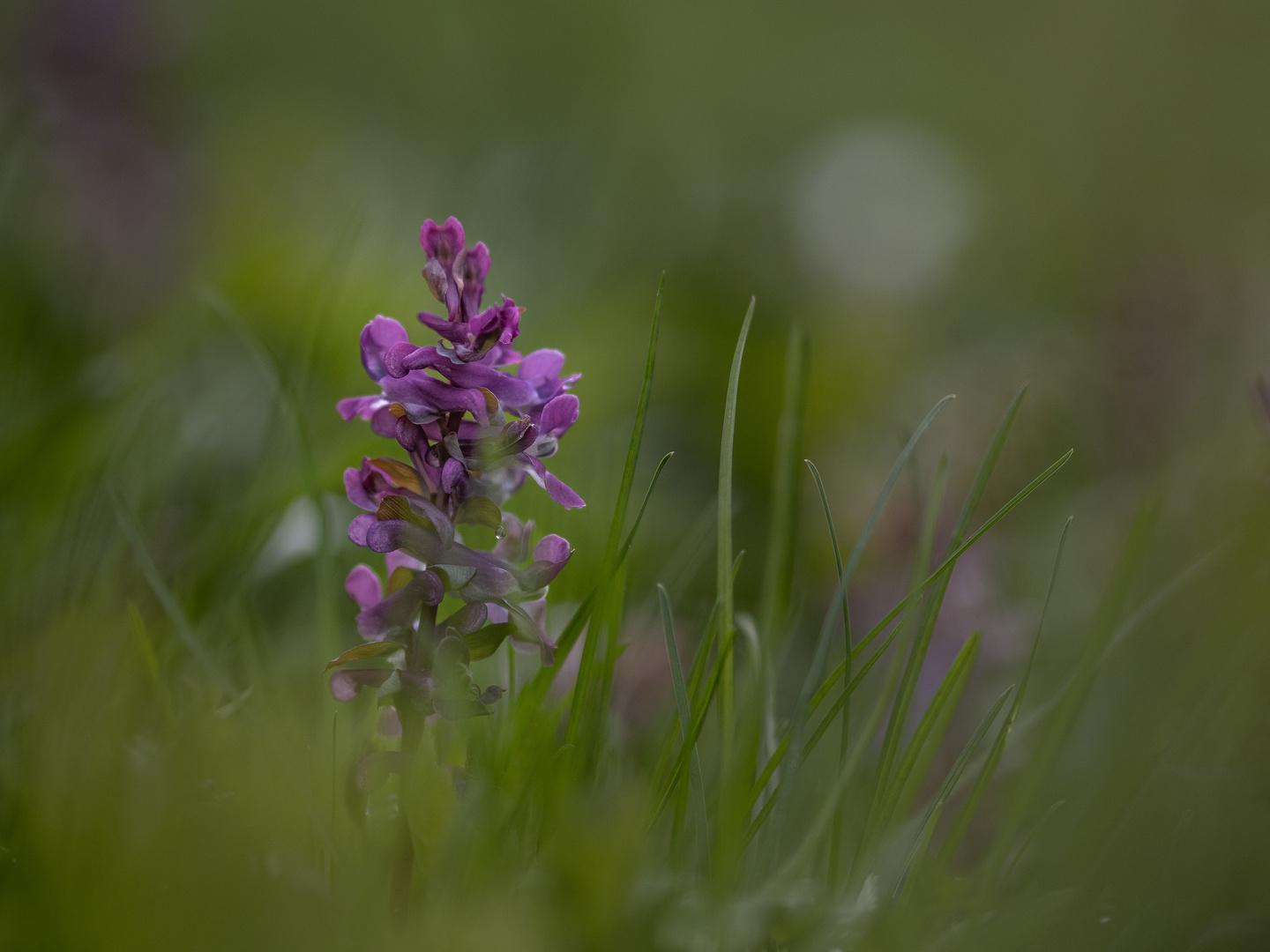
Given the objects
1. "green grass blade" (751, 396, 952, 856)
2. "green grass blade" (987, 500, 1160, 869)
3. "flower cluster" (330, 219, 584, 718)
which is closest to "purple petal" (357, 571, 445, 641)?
"flower cluster" (330, 219, 584, 718)

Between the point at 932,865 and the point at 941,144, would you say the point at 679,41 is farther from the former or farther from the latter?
the point at 932,865

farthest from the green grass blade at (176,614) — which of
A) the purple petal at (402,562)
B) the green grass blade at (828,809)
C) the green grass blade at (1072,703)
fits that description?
the green grass blade at (1072,703)

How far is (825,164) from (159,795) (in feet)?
11.6

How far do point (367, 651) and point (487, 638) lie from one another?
65mm

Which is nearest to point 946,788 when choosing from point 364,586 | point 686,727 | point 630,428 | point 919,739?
point 919,739

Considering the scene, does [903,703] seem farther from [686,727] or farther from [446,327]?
[446,327]

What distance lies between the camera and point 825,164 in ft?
11.9

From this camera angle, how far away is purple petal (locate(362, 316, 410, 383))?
1.77ft

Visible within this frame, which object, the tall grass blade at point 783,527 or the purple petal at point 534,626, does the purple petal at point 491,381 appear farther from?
the tall grass blade at point 783,527

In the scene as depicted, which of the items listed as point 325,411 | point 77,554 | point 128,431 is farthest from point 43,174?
point 77,554

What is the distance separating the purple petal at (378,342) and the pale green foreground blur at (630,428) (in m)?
0.12

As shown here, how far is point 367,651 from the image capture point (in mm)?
510

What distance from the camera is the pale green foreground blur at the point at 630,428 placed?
49cm

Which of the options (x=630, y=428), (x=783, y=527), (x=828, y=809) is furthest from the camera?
(x=630, y=428)
